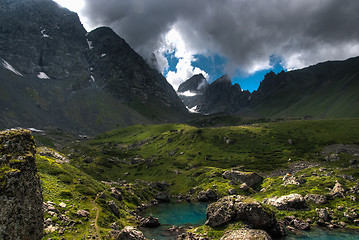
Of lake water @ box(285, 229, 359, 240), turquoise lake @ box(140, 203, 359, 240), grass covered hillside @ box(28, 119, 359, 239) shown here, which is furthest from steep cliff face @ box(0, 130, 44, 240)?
lake water @ box(285, 229, 359, 240)

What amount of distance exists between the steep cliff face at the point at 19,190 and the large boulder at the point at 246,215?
3878cm

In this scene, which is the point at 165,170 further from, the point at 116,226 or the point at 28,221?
the point at 28,221

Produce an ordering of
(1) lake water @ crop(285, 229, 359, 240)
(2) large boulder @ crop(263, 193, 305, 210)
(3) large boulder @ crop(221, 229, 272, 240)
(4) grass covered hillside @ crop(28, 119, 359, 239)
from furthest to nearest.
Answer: (2) large boulder @ crop(263, 193, 305, 210) → (4) grass covered hillside @ crop(28, 119, 359, 239) → (1) lake water @ crop(285, 229, 359, 240) → (3) large boulder @ crop(221, 229, 272, 240)

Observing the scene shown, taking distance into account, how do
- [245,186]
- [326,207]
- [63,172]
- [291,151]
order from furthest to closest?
1. [291,151]
2. [245,186]
3. [63,172]
4. [326,207]

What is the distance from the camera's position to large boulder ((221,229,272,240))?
1688 inches

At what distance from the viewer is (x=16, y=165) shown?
2847 cm

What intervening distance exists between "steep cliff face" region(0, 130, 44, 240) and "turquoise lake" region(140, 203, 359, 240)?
39.1 meters

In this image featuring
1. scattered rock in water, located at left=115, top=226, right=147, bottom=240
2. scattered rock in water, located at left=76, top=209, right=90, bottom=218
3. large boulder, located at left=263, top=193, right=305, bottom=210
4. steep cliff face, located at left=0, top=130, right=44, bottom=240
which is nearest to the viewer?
steep cliff face, located at left=0, top=130, right=44, bottom=240

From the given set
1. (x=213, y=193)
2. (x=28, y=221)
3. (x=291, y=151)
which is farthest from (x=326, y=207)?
(x=291, y=151)

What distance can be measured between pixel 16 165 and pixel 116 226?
34146mm

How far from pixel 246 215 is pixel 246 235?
6.67 m

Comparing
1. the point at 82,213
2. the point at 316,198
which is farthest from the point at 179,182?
the point at 82,213

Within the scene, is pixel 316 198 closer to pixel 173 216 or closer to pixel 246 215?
pixel 246 215

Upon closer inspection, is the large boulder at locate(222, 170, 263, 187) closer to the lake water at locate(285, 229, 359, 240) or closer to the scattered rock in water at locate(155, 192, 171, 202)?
the scattered rock in water at locate(155, 192, 171, 202)
